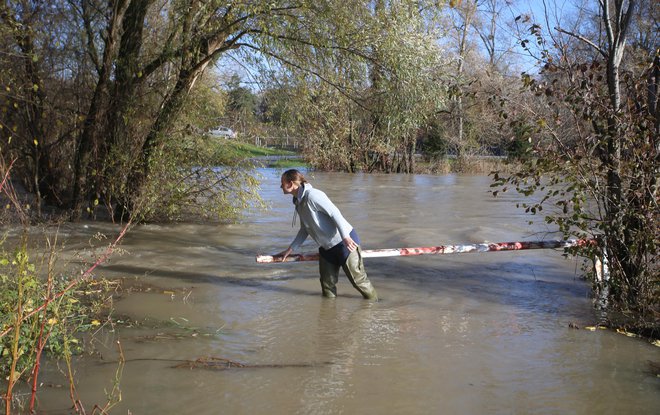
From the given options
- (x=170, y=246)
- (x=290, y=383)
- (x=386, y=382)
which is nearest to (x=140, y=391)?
(x=290, y=383)

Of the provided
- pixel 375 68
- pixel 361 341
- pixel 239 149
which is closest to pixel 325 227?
pixel 361 341

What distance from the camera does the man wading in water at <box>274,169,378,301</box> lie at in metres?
7.64

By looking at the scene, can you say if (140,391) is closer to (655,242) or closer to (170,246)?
(655,242)

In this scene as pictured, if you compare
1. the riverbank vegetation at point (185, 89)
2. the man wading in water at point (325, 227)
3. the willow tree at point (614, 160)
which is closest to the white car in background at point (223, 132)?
the riverbank vegetation at point (185, 89)

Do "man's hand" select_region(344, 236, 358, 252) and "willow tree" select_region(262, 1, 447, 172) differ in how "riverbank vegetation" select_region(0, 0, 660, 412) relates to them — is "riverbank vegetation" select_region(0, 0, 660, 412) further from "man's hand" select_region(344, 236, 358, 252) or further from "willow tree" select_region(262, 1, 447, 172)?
"man's hand" select_region(344, 236, 358, 252)

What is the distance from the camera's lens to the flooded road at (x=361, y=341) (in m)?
5.38

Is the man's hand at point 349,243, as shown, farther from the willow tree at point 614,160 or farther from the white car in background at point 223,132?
the white car in background at point 223,132

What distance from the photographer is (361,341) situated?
22.7 feet

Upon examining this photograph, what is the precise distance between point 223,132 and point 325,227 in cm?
695

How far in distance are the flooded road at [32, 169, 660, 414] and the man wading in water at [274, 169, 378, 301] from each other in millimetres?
612

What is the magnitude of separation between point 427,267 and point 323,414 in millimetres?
6050

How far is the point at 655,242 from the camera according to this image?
7.14 m

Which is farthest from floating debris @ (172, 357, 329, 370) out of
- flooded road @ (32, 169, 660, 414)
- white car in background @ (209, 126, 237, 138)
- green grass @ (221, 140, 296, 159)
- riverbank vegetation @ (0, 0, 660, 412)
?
white car in background @ (209, 126, 237, 138)

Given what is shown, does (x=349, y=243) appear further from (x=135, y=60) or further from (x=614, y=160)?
(x=135, y=60)
